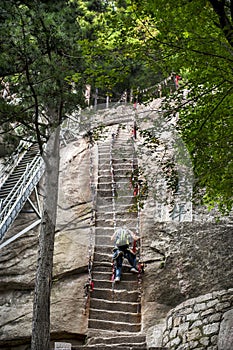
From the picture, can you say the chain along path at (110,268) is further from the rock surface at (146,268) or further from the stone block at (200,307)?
the stone block at (200,307)

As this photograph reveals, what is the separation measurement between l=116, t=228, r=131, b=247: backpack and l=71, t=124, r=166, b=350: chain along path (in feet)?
1.75

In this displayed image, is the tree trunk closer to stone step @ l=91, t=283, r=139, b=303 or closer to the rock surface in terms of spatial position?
the rock surface

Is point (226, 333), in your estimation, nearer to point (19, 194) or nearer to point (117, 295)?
point (117, 295)

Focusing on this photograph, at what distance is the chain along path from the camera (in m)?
8.17

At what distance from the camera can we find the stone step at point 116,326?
27.3 ft

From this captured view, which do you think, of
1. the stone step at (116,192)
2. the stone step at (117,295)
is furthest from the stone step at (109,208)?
the stone step at (117,295)

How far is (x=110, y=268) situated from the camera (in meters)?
9.68

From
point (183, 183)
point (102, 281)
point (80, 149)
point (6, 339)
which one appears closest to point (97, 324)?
point (102, 281)

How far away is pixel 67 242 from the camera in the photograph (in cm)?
1045

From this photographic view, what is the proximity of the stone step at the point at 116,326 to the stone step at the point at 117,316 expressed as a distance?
0.23ft

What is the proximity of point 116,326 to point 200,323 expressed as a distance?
2.36 metres

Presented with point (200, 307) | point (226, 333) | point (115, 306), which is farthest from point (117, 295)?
point (226, 333)

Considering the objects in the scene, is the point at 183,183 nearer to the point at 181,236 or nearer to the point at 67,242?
the point at 181,236

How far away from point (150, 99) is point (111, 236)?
3849mm
